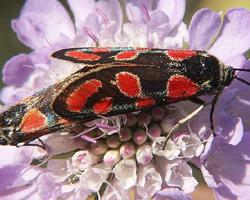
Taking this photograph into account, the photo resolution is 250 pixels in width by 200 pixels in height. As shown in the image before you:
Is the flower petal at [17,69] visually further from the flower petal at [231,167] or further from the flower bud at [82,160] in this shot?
the flower petal at [231,167]

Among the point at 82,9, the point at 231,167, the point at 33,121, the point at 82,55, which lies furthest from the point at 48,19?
the point at 231,167

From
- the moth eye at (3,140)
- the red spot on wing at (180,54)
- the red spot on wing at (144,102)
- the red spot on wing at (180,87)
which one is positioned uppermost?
the red spot on wing at (180,54)

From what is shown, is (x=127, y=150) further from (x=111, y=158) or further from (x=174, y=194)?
(x=174, y=194)

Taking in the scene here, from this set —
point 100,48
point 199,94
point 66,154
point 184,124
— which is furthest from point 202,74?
point 66,154

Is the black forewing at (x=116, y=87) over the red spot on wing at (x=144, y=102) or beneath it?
over

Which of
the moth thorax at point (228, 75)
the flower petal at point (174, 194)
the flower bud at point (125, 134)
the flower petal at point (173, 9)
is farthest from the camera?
the flower petal at point (173, 9)

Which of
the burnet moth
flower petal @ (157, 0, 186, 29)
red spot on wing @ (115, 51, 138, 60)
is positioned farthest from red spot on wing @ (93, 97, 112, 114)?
flower petal @ (157, 0, 186, 29)

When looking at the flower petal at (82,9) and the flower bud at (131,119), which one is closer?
the flower bud at (131,119)

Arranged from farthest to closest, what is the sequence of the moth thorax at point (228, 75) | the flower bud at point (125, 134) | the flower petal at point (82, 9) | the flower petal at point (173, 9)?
1. the flower petal at point (82, 9)
2. the flower petal at point (173, 9)
3. the flower bud at point (125, 134)
4. the moth thorax at point (228, 75)

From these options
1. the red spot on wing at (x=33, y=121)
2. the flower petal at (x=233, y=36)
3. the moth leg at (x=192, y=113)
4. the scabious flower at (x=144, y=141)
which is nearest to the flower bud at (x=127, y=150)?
the scabious flower at (x=144, y=141)

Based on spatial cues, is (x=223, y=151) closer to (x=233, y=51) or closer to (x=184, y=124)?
(x=184, y=124)
